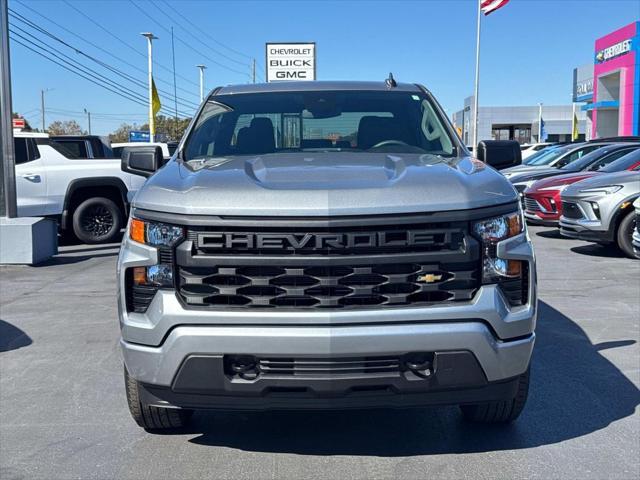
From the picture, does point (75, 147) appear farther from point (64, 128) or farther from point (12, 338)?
point (64, 128)

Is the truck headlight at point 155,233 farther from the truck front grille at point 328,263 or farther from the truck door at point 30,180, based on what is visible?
the truck door at point 30,180

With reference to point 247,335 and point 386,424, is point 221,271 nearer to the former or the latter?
point 247,335

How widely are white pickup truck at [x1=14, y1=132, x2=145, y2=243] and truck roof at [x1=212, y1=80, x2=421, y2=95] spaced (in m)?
7.57

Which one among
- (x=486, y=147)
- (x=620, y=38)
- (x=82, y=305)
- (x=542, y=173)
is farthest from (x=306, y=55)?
(x=620, y=38)

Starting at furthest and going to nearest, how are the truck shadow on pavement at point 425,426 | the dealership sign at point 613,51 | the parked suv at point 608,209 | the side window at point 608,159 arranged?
the dealership sign at point 613,51 → the side window at point 608,159 → the parked suv at point 608,209 → the truck shadow on pavement at point 425,426

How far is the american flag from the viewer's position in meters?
26.1

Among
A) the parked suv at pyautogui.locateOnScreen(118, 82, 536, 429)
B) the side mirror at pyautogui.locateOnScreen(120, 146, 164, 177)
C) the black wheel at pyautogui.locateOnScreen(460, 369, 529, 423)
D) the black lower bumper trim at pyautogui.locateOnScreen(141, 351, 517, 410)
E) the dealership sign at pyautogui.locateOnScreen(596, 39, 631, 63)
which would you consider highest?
the dealership sign at pyautogui.locateOnScreen(596, 39, 631, 63)

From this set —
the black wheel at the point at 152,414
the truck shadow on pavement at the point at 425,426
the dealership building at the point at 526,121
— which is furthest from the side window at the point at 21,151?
the dealership building at the point at 526,121

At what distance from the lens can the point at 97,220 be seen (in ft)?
41.9

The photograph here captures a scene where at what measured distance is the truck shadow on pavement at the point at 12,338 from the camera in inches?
231

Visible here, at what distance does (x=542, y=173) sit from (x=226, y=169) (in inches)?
492

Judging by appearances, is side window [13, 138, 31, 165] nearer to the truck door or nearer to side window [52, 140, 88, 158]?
the truck door

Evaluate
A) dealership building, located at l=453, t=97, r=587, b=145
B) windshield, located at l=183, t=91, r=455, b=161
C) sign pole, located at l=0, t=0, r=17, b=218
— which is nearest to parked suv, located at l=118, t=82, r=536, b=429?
windshield, located at l=183, t=91, r=455, b=161

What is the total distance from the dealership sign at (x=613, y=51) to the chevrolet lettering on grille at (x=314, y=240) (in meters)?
36.7
